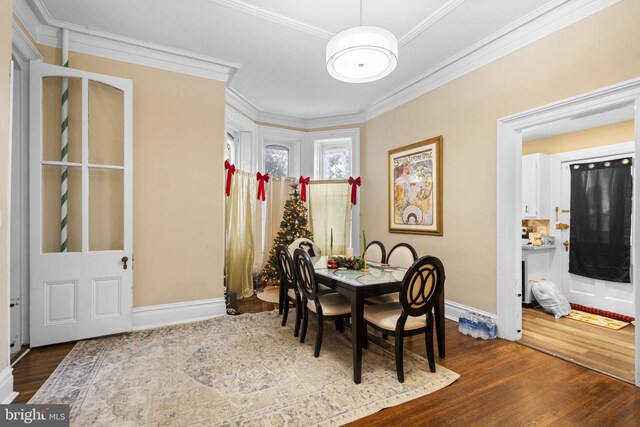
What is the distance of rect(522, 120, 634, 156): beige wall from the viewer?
419cm

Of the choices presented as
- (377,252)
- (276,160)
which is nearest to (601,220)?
(377,252)

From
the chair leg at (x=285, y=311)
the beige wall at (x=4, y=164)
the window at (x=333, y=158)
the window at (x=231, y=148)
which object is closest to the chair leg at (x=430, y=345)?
the chair leg at (x=285, y=311)

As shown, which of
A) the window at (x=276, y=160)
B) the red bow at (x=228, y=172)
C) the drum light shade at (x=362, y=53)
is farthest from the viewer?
the window at (x=276, y=160)

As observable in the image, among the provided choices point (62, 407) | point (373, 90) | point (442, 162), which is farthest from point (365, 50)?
point (62, 407)

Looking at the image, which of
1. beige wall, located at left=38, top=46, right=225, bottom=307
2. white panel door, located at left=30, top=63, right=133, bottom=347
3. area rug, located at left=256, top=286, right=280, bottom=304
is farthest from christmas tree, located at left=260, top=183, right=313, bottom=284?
white panel door, located at left=30, top=63, right=133, bottom=347

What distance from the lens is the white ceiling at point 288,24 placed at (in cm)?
278

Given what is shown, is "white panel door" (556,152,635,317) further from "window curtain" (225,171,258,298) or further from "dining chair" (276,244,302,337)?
"window curtain" (225,171,258,298)

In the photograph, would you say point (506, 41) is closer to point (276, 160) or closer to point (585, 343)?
point (585, 343)

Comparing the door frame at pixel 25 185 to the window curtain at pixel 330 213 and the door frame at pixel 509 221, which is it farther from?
the door frame at pixel 509 221

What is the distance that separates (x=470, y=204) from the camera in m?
3.56

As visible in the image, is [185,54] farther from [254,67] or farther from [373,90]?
[373,90]

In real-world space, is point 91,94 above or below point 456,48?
below

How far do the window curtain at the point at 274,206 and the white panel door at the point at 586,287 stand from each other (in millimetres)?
4342

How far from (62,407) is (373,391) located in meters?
2.06
